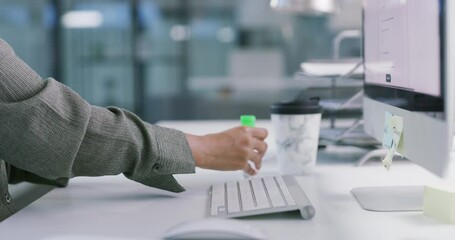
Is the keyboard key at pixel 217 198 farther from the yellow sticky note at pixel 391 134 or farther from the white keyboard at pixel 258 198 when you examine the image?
the yellow sticky note at pixel 391 134

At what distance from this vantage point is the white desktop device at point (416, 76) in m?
0.77

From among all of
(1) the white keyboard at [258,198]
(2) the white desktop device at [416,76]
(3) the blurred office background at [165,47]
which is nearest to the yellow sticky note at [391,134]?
(2) the white desktop device at [416,76]

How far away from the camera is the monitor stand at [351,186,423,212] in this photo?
962 mm

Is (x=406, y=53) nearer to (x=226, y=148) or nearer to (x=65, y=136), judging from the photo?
(x=226, y=148)

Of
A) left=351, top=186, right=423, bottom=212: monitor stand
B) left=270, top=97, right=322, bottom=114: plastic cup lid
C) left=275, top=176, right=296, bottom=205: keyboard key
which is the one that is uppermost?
left=270, top=97, right=322, bottom=114: plastic cup lid

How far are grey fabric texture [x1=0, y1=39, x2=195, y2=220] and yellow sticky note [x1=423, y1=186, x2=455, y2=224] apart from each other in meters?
0.40

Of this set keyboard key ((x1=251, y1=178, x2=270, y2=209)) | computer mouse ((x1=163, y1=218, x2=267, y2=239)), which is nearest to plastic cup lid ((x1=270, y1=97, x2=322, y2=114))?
keyboard key ((x1=251, y1=178, x2=270, y2=209))

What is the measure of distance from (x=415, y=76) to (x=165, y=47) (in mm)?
5372

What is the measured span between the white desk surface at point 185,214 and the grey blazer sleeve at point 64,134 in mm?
65

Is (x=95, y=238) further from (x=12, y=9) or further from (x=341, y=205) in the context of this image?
(x=12, y=9)

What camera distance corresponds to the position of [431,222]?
2.87 feet

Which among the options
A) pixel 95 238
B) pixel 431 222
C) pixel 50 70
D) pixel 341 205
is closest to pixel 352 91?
pixel 341 205

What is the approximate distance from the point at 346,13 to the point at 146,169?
1.48 m

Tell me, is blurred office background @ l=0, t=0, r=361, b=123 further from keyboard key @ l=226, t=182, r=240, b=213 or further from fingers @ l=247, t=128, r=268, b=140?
keyboard key @ l=226, t=182, r=240, b=213
